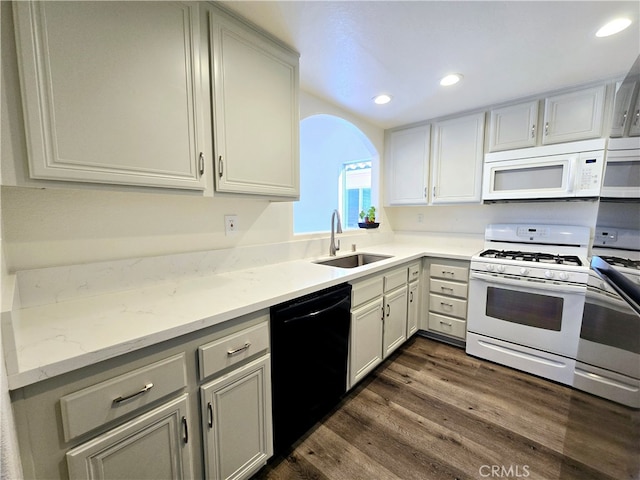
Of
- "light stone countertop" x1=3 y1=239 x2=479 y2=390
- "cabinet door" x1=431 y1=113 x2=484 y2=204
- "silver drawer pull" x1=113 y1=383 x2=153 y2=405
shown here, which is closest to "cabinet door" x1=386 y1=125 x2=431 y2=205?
"cabinet door" x1=431 y1=113 x2=484 y2=204

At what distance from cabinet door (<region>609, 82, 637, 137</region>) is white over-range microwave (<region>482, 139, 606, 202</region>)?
4.35ft

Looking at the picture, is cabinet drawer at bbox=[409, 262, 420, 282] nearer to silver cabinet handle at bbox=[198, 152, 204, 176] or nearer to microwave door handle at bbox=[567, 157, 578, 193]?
microwave door handle at bbox=[567, 157, 578, 193]

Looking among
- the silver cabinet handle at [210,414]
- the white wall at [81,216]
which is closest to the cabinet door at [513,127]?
the white wall at [81,216]

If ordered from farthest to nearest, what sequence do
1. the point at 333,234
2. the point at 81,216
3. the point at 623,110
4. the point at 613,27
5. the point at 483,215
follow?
the point at 483,215 → the point at 333,234 → the point at 613,27 → the point at 81,216 → the point at 623,110

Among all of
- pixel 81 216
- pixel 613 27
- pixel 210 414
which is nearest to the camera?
pixel 210 414

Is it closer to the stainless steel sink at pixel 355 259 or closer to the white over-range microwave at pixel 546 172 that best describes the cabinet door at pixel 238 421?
the stainless steel sink at pixel 355 259

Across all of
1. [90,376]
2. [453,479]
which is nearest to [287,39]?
[90,376]

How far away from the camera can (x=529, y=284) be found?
2.02 m

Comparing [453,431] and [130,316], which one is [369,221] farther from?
[130,316]

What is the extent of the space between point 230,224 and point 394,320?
1.53 m

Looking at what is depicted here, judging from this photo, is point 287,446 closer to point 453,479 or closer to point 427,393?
point 453,479

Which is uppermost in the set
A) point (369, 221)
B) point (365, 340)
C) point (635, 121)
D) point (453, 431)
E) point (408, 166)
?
point (408, 166)

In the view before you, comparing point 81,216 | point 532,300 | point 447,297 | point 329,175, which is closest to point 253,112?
point 81,216

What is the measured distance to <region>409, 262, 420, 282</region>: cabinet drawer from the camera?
95.3 inches
